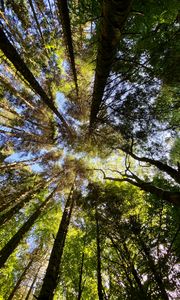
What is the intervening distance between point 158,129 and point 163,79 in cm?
267

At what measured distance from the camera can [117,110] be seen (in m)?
10.0

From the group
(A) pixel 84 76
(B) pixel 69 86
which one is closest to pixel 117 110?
(A) pixel 84 76

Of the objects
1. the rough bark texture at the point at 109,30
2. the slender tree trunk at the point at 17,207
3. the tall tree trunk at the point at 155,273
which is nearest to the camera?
the rough bark texture at the point at 109,30

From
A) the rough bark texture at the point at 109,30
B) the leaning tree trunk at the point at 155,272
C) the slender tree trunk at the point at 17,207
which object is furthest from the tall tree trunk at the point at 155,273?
the slender tree trunk at the point at 17,207

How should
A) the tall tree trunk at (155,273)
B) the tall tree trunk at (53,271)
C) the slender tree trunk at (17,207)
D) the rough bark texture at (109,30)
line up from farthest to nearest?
the slender tree trunk at (17,207), the tall tree trunk at (53,271), the tall tree trunk at (155,273), the rough bark texture at (109,30)

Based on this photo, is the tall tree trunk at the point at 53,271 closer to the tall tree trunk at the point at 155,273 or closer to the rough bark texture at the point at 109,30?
the tall tree trunk at the point at 155,273

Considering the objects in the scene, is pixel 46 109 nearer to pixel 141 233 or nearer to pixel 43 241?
pixel 141 233

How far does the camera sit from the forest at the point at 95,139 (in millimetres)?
6129

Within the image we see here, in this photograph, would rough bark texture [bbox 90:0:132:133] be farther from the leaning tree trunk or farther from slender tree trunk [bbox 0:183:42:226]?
slender tree trunk [bbox 0:183:42:226]

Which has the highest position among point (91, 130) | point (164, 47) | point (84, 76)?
point (84, 76)

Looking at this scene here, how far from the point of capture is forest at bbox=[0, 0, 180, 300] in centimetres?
613

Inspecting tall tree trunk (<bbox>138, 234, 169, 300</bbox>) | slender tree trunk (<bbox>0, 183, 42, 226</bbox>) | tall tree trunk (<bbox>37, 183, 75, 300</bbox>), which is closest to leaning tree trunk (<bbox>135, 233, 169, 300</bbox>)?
tall tree trunk (<bbox>138, 234, 169, 300</bbox>)


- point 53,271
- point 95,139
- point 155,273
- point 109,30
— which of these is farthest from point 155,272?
point 95,139

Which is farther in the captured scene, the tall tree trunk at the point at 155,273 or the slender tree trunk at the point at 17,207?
the slender tree trunk at the point at 17,207
